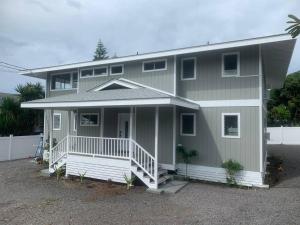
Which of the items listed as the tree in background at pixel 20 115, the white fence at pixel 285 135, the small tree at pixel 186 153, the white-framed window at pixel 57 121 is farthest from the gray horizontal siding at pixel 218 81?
the white fence at pixel 285 135

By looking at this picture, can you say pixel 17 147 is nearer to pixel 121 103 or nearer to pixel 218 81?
pixel 121 103

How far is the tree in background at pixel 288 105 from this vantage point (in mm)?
33125

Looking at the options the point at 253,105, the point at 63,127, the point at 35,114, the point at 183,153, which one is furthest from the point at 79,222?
the point at 35,114

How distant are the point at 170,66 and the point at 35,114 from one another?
15271 mm

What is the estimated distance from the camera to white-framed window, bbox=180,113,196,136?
12.3m

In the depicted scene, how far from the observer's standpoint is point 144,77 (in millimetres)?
13352

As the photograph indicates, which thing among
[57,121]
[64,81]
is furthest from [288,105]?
[57,121]

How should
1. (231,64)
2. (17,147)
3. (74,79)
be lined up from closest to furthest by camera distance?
(231,64)
(74,79)
(17,147)

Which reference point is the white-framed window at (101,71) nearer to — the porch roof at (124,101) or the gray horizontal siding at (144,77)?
the gray horizontal siding at (144,77)

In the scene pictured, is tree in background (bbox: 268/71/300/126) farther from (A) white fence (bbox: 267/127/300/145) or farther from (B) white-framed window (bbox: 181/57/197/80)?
(B) white-framed window (bbox: 181/57/197/80)

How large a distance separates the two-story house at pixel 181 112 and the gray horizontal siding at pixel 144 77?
5 cm

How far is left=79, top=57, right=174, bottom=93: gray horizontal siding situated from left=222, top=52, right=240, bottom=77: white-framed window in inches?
93.5

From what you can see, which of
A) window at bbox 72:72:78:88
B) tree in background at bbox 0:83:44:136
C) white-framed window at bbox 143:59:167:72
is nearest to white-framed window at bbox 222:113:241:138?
white-framed window at bbox 143:59:167:72

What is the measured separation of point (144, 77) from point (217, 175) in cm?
586
